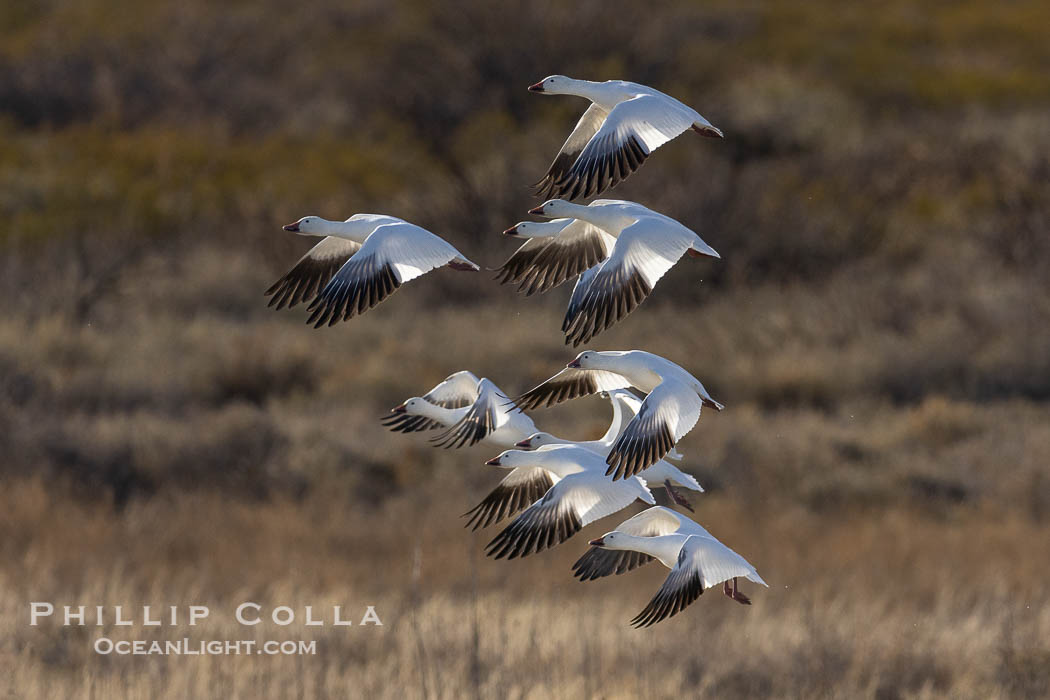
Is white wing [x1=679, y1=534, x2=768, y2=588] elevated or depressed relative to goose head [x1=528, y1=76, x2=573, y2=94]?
depressed

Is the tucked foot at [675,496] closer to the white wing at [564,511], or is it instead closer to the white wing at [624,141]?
the white wing at [564,511]

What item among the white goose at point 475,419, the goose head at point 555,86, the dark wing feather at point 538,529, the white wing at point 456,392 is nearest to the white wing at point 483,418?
the white goose at point 475,419

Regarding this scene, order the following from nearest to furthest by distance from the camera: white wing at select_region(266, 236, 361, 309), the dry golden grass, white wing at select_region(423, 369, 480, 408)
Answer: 1. white wing at select_region(266, 236, 361, 309)
2. white wing at select_region(423, 369, 480, 408)
3. the dry golden grass

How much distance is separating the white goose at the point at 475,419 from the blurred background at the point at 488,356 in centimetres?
167

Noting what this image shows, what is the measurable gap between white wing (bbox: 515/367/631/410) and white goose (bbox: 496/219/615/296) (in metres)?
0.24

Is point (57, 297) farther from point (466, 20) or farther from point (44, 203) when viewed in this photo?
point (466, 20)

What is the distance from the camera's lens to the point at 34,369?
13.7 metres

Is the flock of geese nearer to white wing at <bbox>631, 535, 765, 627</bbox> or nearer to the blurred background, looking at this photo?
white wing at <bbox>631, 535, 765, 627</bbox>

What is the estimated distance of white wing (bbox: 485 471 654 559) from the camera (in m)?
3.25

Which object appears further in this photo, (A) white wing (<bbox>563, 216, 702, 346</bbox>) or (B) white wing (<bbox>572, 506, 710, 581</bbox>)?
(B) white wing (<bbox>572, 506, 710, 581</bbox>)

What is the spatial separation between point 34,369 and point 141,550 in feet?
13.9

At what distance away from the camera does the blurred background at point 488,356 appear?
795cm

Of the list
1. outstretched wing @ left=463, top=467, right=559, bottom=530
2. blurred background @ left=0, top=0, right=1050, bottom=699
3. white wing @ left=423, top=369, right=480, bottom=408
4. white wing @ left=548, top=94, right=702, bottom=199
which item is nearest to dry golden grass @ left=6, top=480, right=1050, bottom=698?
blurred background @ left=0, top=0, right=1050, bottom=699

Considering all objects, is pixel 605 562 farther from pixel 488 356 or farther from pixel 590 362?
pixel 488 356
